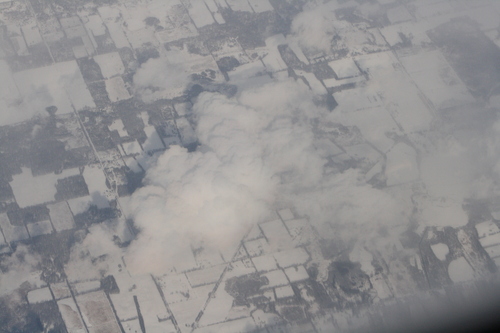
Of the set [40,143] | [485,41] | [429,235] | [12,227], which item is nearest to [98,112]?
[40,143]

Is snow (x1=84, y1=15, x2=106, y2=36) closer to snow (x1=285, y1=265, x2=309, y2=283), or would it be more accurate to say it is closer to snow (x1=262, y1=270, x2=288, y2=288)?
snow (x1=262, y1=270, x2=288, y2=288)

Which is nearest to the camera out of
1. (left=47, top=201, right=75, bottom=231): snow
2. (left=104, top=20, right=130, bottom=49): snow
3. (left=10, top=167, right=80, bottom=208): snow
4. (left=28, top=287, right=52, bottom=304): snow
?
(left=28, top=287, right=52, bottom=304): snow

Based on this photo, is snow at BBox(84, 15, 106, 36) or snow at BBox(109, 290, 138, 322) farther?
snow at BBox(84, 15, 106, 36)

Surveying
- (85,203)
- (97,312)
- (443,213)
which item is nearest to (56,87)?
(85,203)

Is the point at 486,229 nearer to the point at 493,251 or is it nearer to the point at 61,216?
the point at 493,251

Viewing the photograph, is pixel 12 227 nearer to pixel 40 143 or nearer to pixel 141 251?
pixel 40 143

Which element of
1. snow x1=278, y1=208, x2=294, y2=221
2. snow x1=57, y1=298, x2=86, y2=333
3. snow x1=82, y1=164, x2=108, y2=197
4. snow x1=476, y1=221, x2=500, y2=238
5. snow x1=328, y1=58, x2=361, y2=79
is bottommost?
snow x1=57, y1=298, x2=86, y2=333

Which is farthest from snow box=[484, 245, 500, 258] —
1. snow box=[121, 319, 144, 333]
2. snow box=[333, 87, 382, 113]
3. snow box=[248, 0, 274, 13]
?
snow box=[248, 0, 274, 13]
